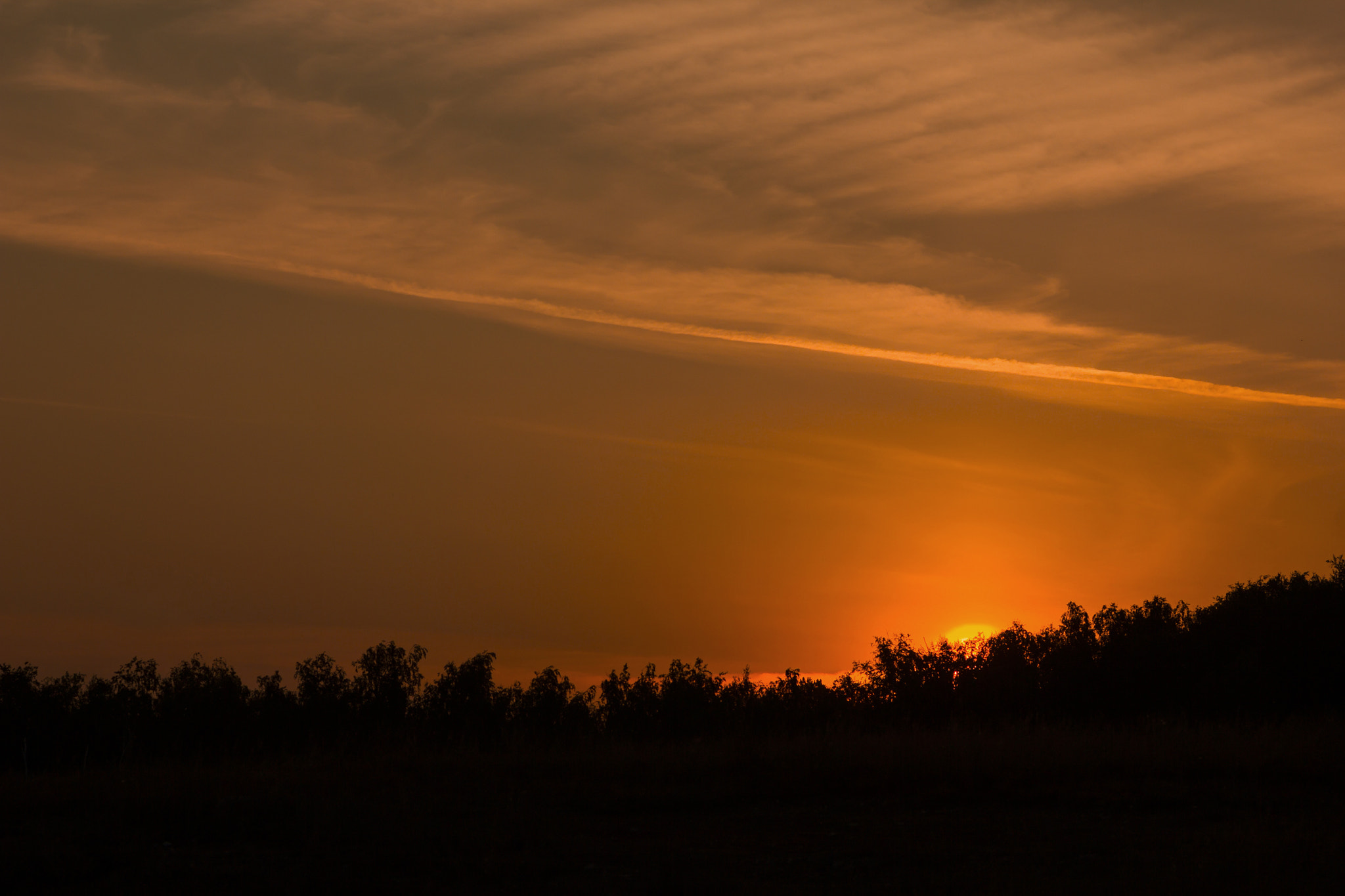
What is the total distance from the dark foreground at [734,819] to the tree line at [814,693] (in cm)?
900

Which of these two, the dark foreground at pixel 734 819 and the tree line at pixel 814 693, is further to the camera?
the tree line at pixel 814 693

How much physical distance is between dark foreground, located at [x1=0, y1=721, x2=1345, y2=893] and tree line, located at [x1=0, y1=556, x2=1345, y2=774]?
9.00m

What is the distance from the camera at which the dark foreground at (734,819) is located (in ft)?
36.9

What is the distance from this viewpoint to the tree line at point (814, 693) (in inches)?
1150

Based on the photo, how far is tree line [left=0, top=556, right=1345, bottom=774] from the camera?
29.2 m

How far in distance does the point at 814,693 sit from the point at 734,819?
18.2 m

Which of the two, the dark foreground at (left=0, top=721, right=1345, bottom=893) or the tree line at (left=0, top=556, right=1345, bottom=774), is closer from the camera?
the dark foreground at (left=0, top=721, right=1345, bottom=893)

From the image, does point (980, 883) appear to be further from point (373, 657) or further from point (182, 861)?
point (373, 657)

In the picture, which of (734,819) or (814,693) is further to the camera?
(814,693)

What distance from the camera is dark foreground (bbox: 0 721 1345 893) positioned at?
11234 millimetres

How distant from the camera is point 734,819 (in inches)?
591

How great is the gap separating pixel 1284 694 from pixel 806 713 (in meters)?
12.2

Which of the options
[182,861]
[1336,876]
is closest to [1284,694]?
[1336,876]

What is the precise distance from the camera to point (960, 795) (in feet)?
52.5
